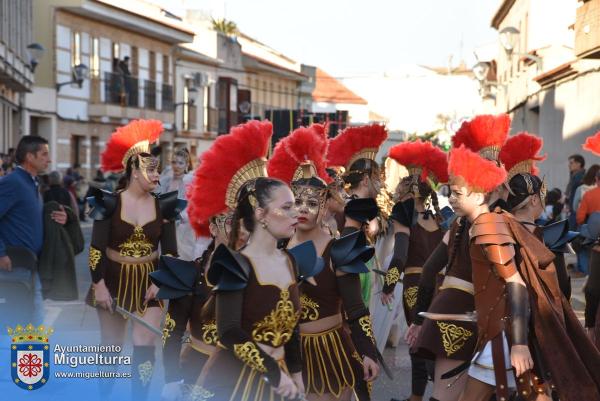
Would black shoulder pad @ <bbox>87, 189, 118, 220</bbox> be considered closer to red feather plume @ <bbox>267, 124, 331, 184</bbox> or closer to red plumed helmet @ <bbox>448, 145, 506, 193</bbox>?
red feather plume @ <bbox>267, 124, 331, 184</bbox>

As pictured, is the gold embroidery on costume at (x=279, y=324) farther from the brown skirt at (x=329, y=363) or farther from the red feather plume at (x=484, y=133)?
the red feather plume at (x=484, y=133)

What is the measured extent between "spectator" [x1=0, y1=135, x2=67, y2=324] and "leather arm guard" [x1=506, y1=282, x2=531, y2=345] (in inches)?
178

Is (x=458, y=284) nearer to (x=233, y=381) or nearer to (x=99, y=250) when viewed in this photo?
(x=233, y=381)

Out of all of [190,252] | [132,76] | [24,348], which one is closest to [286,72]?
[132,76]

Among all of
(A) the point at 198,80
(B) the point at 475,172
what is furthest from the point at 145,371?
(A) the point at 198,80

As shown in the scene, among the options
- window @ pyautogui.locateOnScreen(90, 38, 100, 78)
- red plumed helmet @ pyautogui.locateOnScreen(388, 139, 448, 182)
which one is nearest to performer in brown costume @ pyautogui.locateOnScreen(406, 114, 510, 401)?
red plumed helmet @ pyautogui.locateOnScreen(388, 139, 448, 182)

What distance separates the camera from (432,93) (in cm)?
12394

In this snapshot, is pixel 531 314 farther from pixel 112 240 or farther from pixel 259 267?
pixel 112 240

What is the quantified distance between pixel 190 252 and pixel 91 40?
36.6 m

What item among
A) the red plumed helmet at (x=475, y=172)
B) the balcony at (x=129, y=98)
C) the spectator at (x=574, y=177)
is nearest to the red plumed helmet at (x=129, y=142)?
the red plumed helmet at (x=475, y=172)

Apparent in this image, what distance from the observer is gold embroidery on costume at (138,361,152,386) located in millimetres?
8508

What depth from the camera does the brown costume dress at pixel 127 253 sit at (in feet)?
29.7

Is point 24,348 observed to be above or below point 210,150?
below

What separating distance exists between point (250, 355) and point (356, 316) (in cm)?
124
